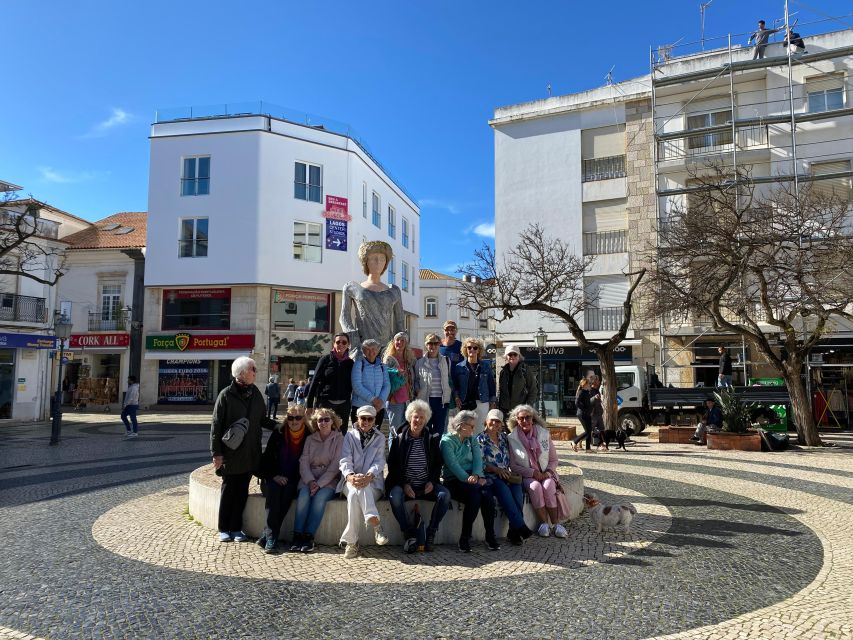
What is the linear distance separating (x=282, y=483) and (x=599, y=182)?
23802 mm

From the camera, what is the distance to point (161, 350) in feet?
101

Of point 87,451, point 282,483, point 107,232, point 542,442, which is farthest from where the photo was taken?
point 107,232

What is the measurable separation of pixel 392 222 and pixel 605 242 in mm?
18283

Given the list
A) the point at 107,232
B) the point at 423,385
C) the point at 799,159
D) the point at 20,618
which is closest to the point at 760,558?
the point at 423,385

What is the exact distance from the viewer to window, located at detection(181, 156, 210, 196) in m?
31.3

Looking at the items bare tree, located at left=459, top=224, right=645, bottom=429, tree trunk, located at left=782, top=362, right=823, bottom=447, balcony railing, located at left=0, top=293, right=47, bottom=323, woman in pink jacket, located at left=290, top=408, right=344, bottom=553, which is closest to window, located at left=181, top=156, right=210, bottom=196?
balcony railing, located at left=0, top=293, right=47, bottom=323

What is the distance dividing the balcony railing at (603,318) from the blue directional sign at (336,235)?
14.1 m

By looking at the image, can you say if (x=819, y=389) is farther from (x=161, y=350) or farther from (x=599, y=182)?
(x=161, y=350)

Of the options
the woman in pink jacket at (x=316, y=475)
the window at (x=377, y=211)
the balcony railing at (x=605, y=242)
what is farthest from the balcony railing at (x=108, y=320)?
the woman in pink jacket at (x=316, y=475)

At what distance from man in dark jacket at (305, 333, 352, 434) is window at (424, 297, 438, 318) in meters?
47.0

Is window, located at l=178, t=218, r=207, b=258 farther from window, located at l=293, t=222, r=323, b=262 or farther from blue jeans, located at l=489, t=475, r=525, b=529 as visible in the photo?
blue jeans, located at l=489, t=475, r=525, b=529

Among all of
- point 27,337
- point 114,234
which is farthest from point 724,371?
point 114,234

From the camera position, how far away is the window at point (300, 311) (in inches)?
1222

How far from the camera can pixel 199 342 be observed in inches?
1200
